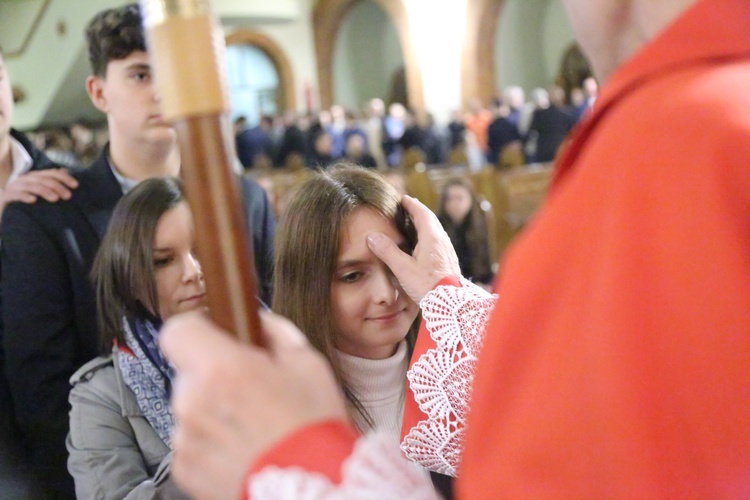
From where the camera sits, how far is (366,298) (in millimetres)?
1673

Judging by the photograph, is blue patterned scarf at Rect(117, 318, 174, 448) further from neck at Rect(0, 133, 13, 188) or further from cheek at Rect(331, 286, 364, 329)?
neck at Rect(0, 133, 13, 188)

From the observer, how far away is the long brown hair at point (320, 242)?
1.66m

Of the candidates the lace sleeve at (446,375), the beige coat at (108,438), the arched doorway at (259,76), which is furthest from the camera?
the arched doorway at (259,76)

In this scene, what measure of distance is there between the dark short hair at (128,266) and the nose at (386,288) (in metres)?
0.52

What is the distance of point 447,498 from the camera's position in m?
1.42

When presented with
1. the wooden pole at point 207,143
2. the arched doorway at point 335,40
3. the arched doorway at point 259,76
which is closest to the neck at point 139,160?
the wooden pole at point 207,143

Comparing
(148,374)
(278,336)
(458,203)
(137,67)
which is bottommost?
(458,203)

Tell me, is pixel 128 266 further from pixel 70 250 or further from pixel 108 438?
pixel 108 438

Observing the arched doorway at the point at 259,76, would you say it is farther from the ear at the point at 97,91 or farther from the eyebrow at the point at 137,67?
the eyebrow at the point at 137,67

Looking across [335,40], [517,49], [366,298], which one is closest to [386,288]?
[366,298]

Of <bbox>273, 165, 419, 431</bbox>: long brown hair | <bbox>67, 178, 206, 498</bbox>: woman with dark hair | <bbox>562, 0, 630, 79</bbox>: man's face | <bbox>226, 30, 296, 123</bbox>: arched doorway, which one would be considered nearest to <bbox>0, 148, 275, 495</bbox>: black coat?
<bbox>67, 178, 206, 498</bbox>: woman with dark hair

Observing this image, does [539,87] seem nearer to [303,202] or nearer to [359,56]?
[359,56]

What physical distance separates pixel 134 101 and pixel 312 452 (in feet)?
5.39

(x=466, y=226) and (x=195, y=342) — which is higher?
(x=195, y=342)
